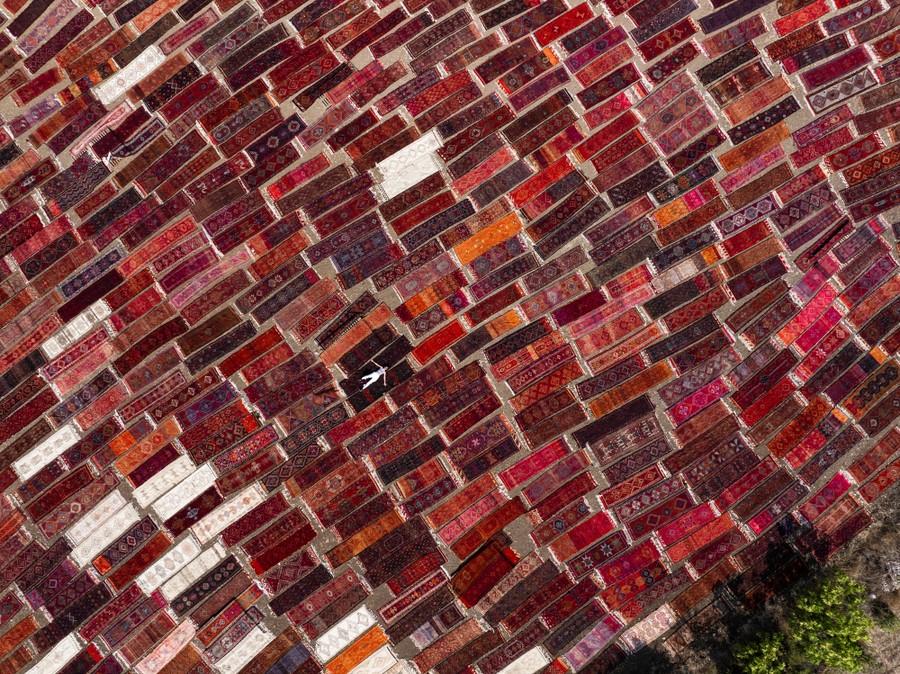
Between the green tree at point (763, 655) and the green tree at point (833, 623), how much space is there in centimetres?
26

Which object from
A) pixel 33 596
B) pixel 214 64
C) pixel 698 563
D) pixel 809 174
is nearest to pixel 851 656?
pixel 698 563

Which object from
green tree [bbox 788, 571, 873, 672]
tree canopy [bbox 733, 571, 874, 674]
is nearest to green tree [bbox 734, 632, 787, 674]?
tree canopy [bbox 733, 571, 874, 674]

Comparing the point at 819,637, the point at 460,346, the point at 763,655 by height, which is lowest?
the point at 819,637

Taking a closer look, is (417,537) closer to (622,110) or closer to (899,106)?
(622,110)

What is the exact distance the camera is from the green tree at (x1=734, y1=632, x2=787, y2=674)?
8055 mm

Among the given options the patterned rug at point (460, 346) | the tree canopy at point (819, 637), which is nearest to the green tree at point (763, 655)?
the tree canopy at point (819, 637)

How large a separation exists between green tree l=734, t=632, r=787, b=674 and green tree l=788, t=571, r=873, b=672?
10.2 inches

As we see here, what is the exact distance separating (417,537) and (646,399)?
3.02 metres

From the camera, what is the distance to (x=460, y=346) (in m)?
8.75

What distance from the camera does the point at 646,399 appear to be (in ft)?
28.7

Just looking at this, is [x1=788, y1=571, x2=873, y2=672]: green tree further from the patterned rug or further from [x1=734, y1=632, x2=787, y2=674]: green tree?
the patterned rug

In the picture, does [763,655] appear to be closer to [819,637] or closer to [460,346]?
[819,637]

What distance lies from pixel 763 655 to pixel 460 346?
15.0ft

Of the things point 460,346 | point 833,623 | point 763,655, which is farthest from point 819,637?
point 460,346
